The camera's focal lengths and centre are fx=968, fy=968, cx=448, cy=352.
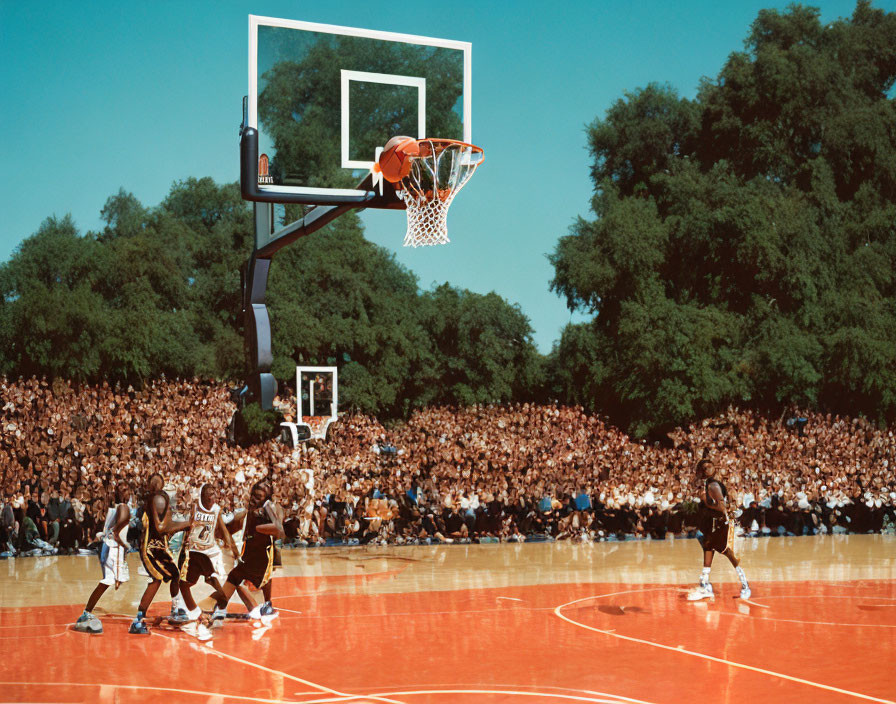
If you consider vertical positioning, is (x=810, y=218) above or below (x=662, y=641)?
above

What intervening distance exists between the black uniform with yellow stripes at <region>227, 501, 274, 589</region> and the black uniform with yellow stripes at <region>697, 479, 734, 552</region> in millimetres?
5398

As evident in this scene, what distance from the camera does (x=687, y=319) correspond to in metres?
29.8

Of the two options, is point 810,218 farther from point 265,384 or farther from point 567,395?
A: point 265,384

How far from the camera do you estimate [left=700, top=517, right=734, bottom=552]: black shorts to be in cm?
1197

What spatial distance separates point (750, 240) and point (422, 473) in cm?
1357

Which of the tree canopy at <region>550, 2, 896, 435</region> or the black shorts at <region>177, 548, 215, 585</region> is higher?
the tree canopy at <region>550, 2, 896, 435</region>

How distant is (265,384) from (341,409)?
17.8m

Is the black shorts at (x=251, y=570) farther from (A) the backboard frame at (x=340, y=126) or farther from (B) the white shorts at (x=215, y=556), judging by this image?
(A) the backboard frame at (x=340, y=126)

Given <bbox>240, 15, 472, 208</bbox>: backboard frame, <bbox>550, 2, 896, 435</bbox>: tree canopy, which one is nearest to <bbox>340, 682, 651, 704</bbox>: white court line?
<bbox>240, 15, 472, 208</bbox>: backboard frame

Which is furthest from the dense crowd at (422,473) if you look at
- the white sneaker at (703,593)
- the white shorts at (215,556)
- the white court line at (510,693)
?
A: the white court line at (510,693)

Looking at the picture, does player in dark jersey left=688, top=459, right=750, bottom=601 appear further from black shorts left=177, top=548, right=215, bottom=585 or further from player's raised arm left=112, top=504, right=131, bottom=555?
player's raised arm left=112, top=504, right=131, bottom=555

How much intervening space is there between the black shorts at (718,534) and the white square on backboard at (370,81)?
6300mm

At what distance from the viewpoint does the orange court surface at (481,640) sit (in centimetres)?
777

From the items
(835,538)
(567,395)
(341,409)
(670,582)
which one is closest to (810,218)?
(567,395)
